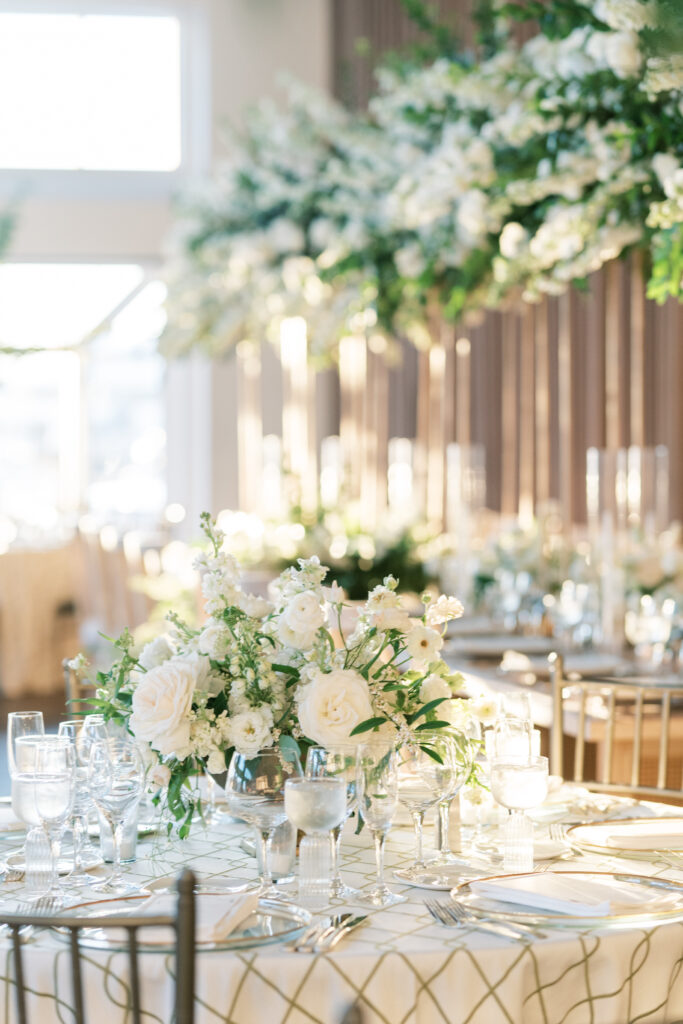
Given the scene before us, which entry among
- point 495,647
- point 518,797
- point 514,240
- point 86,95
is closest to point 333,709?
point 518,797

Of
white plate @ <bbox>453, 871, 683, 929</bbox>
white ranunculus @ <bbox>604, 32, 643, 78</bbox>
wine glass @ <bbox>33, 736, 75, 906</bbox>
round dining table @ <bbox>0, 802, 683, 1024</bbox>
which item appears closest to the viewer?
round dining table @ <bbox>0, 802, 683, 1024</bbox>

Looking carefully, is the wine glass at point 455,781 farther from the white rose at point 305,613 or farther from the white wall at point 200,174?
the white wall at point 200,174

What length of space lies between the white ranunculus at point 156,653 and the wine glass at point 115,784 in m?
0.14

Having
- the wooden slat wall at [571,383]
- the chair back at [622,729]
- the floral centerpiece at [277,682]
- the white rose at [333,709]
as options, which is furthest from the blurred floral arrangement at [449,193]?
the white rose at [333,709]

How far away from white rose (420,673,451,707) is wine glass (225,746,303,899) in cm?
23

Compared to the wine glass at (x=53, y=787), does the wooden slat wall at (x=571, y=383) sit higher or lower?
higher

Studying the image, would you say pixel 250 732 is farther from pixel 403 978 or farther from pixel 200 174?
pixel 200 174

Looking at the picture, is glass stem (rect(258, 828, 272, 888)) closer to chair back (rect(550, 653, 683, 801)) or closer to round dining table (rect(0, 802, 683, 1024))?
round dining table (rect(0, 802, 683, 1024))

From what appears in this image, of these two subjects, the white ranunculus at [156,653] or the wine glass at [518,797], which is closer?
the wine glass at [518,797]

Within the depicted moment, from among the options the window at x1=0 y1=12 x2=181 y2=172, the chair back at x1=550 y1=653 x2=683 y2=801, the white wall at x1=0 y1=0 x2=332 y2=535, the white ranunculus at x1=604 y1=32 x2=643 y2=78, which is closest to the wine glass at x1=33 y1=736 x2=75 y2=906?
the chair back at x1=550 y1=653 x2=683 y2=801

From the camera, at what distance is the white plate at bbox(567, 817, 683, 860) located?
190 centimetres

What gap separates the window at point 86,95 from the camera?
32.7 feet

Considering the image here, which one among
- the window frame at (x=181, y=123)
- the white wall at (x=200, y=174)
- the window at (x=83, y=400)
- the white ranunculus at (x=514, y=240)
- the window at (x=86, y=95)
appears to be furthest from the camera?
the window at (x=83, y=400)


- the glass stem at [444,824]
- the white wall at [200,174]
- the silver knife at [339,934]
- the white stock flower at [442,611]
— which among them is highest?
the white wall at [200,174]
